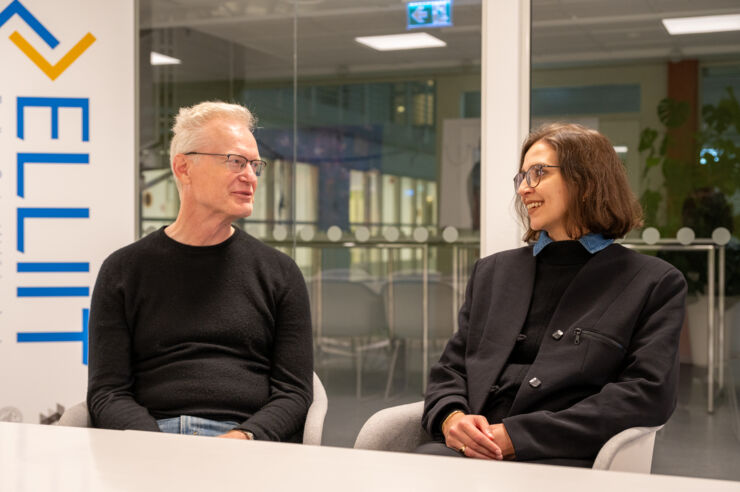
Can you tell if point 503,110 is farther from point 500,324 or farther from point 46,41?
point 46,41

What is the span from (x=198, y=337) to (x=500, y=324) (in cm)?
92

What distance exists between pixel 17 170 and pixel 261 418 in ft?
7.62

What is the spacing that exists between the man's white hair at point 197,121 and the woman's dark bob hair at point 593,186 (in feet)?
3.37

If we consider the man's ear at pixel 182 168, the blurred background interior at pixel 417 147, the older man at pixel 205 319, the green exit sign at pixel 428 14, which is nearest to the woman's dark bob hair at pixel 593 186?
the older man at pixel 205 319

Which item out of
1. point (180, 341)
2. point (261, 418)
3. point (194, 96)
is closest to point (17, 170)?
point (194, 96)

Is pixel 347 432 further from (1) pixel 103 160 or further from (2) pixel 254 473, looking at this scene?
(2) pixel 254 473

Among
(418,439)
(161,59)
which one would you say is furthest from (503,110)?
(161,59)

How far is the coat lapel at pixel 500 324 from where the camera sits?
2410 millimetres

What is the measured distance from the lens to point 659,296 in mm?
2293

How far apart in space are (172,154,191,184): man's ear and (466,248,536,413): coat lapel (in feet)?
3.44

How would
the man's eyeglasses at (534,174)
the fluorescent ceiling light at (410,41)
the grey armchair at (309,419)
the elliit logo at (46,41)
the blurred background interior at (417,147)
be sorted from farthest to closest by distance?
the fluorescent ceiling light at (410,41), the blurred background interior at (417,147), the elliit logo at (46,41), the man's eyeglasses at (534,174), the grey armchair at (309,419)

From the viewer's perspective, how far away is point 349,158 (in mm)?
4633

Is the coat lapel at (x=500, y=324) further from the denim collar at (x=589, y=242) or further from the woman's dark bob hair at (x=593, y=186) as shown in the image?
the woman's dark bob hair at (x=593, y=186)

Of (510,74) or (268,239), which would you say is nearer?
(510,74)
